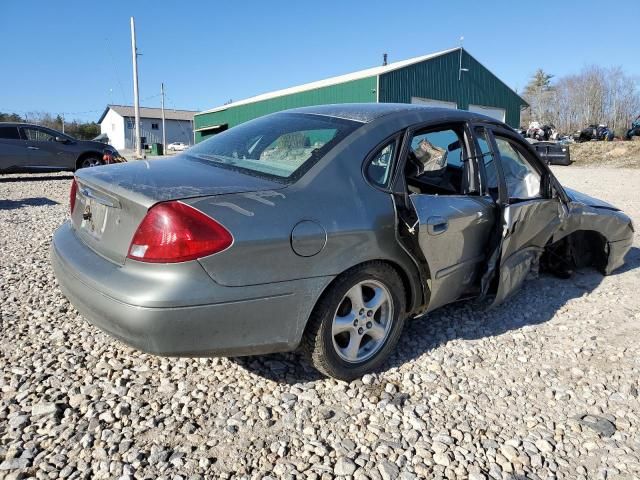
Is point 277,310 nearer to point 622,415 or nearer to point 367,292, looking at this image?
point 367,292

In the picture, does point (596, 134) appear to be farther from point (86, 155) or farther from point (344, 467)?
point (344, 467)

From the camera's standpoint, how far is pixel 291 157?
275 cm

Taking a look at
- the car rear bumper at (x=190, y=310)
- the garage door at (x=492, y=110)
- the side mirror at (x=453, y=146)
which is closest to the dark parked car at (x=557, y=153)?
the garage door at (x=492, y=110)

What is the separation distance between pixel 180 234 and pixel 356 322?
1133mm

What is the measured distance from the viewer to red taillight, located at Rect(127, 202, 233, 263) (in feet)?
7.00

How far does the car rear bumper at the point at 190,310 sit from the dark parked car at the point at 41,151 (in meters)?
12.4

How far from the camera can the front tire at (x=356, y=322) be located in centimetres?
256

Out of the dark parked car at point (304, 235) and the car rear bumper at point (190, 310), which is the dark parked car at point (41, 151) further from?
the car rear bumper at point (190, 310)

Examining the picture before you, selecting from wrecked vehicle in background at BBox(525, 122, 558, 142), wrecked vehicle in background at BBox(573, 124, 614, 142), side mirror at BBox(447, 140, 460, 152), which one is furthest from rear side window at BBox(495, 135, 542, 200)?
wrecked vehicle in background at BBox(573, 124, 614, 142)

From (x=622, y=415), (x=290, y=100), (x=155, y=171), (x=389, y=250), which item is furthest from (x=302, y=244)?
(x=290, y=100)

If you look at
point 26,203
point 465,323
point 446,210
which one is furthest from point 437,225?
point 26,203

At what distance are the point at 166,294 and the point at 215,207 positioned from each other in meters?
0.43

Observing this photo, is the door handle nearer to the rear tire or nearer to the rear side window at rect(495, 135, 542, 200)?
the rear side window at rect(495, 135, 542, 200)

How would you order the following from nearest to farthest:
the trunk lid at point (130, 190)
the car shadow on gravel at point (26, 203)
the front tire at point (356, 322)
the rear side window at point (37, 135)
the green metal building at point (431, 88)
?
the trunk lid at point (130, 190), the front tire at point (356, 322), the car shadow on gravel at point (26, 203), the rear side window at point (37, 135), the green metal building at point (431, 88)
